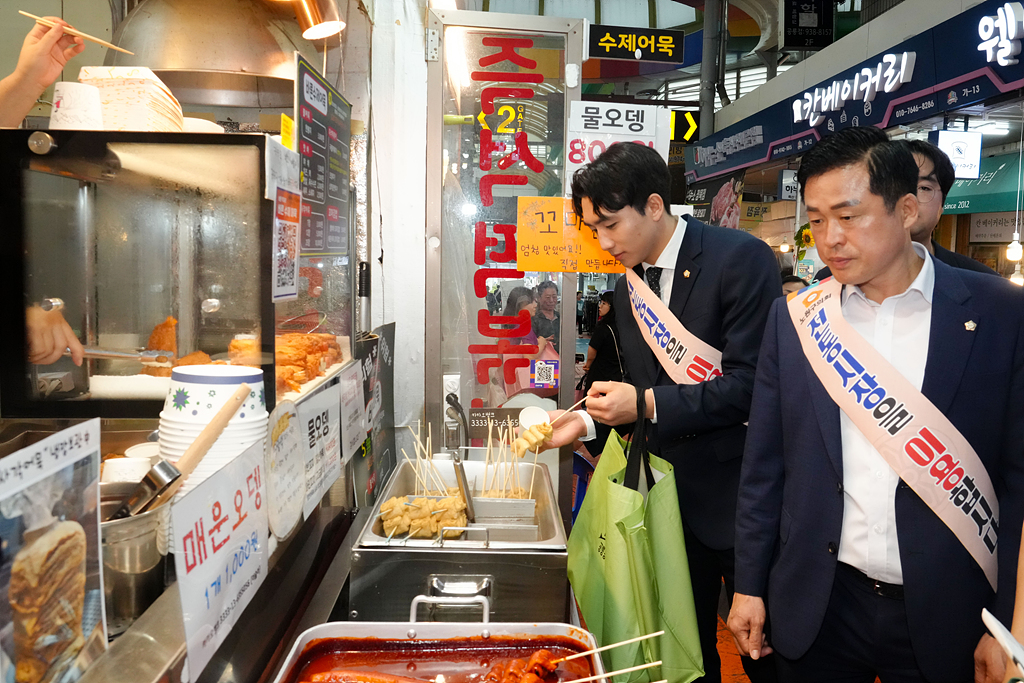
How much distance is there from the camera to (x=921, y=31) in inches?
285

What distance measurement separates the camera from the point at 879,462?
5.37 ft

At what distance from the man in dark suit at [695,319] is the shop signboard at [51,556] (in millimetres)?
1564

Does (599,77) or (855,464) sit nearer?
Answer: (855,464)

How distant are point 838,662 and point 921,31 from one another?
308 inches

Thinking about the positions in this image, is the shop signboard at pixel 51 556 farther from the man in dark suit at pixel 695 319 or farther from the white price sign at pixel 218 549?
the man in dark suit at pixel 695 319

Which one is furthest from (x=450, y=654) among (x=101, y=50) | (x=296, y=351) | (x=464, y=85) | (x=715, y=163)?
(x=715, y=163)

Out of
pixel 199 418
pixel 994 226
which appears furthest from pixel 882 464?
pixel 994 226

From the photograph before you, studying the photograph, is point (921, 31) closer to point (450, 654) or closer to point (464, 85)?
point (464, 85)

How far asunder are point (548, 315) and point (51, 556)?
102 inches

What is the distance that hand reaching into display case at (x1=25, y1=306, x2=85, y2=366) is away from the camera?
1563mm

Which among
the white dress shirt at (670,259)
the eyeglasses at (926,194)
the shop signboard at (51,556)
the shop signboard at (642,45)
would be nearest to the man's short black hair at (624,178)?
the white dress shirt at (670,259)

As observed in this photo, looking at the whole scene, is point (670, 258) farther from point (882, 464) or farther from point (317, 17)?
point (317, 17)

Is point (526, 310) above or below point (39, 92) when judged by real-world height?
below

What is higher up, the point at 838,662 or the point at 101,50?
the point at 101,50
